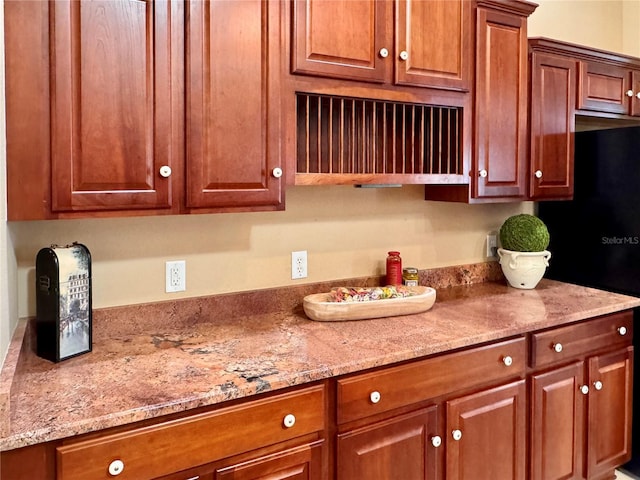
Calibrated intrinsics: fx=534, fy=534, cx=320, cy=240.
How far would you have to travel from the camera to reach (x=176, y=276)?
6.63 ft

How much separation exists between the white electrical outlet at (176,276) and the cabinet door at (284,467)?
78cm

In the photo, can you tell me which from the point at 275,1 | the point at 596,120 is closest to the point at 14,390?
the point at 275,1

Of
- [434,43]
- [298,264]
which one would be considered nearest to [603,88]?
[434,43]

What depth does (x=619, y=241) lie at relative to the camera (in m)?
2.55

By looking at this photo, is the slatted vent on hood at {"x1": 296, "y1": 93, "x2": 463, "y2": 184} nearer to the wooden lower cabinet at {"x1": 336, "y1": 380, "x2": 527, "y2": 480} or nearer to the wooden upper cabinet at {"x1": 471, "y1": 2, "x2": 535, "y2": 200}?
the wooden upper cabinet at {"x1": 471, "y1": 2, "x2": 535, "y2": 200}

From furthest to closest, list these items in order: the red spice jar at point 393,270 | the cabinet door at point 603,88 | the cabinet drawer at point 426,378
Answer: the cabinet door at point 603,88, the red spice jar at point 393,270, the cabinet drawer at point 426,378

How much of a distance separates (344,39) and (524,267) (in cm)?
140

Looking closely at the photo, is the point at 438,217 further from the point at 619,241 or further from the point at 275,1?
the point at 275,1

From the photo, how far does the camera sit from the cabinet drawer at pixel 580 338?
211cm

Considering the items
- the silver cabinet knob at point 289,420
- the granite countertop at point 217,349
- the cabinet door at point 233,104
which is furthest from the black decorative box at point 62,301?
the silver cabinet knob at point 289,420

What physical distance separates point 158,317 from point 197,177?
0.60 meters

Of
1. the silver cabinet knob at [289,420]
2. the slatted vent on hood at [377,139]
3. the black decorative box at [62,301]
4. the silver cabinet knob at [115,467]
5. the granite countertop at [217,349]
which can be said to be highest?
the slatted vent on hood at [377,139]

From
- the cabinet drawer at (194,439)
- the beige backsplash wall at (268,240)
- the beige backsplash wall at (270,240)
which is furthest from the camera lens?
the beige backsplash wall at (270,240)

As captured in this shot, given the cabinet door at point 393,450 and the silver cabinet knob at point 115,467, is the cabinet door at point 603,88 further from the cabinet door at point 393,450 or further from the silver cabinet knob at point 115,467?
the silver cabinet knob at point 115,467
